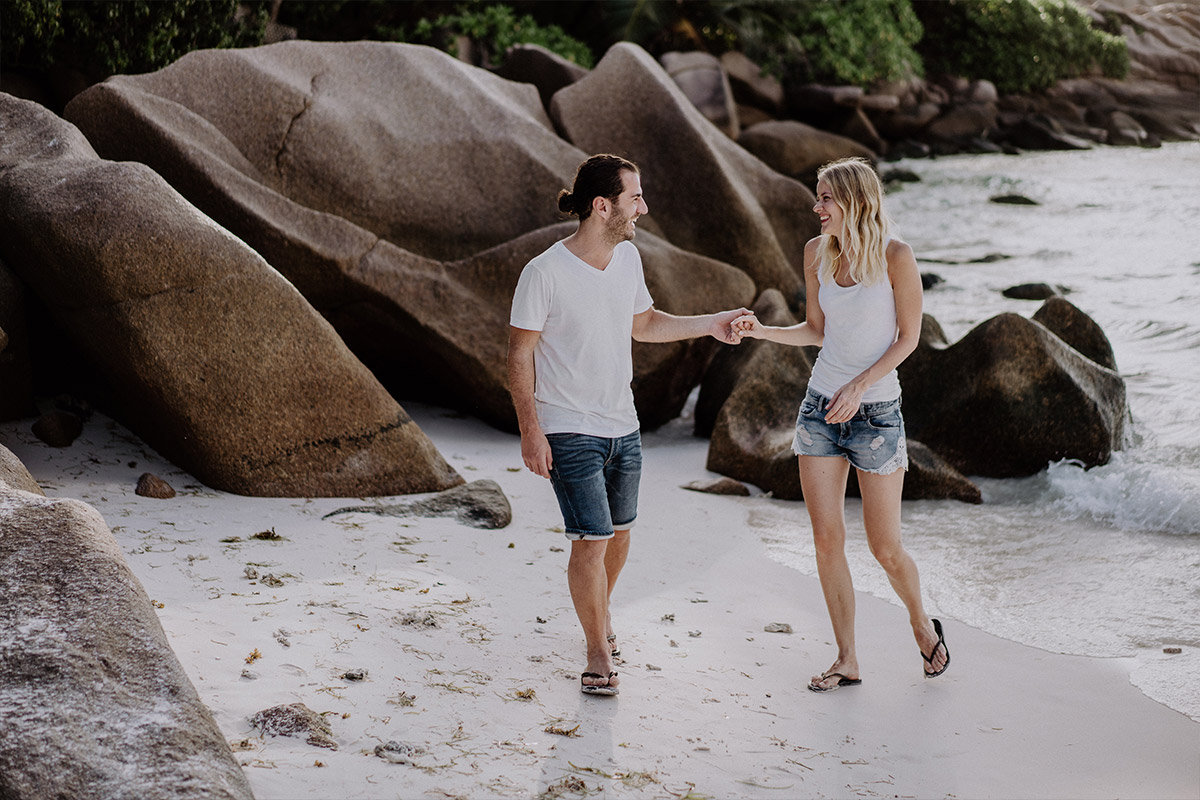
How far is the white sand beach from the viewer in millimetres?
3121

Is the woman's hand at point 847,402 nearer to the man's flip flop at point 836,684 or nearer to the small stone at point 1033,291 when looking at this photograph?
the man's flip flop at point 836,684

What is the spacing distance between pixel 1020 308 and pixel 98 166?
903 cm

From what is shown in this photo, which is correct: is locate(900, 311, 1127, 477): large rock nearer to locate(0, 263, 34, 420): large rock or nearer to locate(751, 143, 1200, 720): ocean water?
locate(751, 143, 1200, 720): ocean water

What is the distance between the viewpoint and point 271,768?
2.83 metres

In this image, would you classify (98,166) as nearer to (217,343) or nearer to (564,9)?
(217,343)

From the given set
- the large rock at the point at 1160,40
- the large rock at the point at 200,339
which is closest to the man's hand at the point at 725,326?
the large rock at the point at 200,339

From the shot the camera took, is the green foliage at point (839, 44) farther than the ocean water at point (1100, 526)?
Yes

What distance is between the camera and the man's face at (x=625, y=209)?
3.59m

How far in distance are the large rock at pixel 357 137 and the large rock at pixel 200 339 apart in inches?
54.2

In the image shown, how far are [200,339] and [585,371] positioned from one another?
242 cm

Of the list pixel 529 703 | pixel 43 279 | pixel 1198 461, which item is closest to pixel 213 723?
pixel 529 703

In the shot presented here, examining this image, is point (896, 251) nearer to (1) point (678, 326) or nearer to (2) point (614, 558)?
(1) point (678, 326)

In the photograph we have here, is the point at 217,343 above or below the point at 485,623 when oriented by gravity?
above

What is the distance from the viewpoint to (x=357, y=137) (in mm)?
7477
